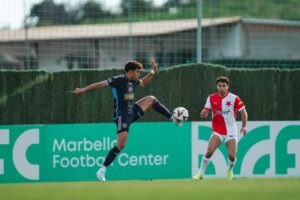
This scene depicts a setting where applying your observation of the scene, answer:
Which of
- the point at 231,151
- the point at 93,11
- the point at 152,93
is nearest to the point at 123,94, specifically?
the point at 231,151

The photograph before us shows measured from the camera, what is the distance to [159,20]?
19.5m

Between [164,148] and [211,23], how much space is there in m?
5.62

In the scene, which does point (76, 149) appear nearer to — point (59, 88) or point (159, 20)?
point (59, 88)

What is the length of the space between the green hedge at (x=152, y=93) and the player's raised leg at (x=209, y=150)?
2.19 m

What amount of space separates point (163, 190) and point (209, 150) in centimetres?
212

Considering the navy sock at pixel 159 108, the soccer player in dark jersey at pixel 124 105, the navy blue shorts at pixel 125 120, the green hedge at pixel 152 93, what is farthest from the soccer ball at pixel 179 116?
the green hedge at pixel 152 93

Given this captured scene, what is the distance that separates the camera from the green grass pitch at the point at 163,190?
1079 cm

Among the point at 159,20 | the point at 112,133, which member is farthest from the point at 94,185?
the point at 159,20

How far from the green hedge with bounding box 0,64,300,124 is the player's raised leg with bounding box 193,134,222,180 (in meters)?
2.19

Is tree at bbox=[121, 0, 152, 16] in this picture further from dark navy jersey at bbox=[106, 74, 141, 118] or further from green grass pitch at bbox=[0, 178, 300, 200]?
green grass pitch at bbox=[0, 178, 300, 200]

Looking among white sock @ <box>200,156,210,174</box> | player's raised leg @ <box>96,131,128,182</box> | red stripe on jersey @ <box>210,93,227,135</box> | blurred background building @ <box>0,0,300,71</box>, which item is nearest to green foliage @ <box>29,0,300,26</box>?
blurred background building @ <box>0,0,300,71</box>

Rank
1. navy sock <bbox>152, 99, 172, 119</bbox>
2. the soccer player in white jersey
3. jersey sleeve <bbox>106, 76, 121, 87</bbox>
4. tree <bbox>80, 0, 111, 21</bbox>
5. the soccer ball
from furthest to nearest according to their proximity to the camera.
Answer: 1. tree <bbox>80, 0, 111, 21</bbox>
2. the soccer player in white jersey
3. the soccer ball
4. navy sock <bbox>152, 99, 172, 119</bbox>
5. jersey sleeve <bbox>106, 76, 121, 87</bbox>

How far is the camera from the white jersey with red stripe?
13844 mm

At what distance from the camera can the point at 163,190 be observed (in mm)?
11883
